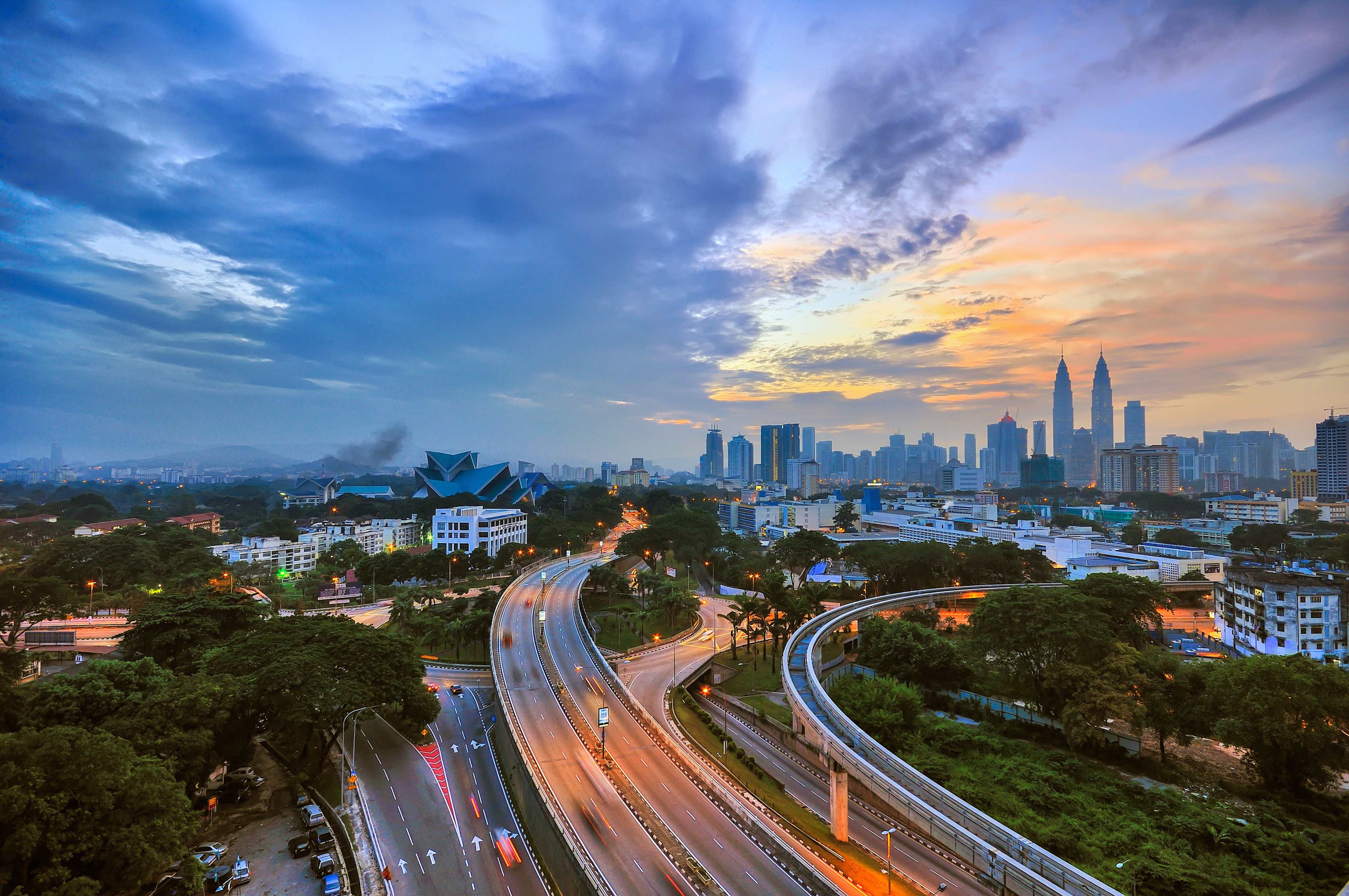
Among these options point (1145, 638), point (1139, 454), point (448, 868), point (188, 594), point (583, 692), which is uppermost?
point (1139, 454)

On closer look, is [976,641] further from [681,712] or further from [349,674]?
[349,674]

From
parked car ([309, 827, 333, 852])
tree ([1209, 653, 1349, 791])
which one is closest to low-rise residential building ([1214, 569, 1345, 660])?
tree ([1209, 653, 1349, 791])

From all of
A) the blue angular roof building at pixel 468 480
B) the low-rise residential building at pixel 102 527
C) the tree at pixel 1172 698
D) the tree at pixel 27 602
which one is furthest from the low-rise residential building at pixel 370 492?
the tree at pixel 1172 698

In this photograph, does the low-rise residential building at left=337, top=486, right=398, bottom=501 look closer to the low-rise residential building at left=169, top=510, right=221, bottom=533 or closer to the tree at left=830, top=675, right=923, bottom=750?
the low-rise residential building at left=169, top=510, right=221, bottom=533

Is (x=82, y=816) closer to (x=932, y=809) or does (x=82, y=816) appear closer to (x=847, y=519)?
(x=932, y=809)

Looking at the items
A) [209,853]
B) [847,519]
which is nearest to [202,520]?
[209,853]

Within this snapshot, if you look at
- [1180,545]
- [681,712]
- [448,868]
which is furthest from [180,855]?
[1180,545]
